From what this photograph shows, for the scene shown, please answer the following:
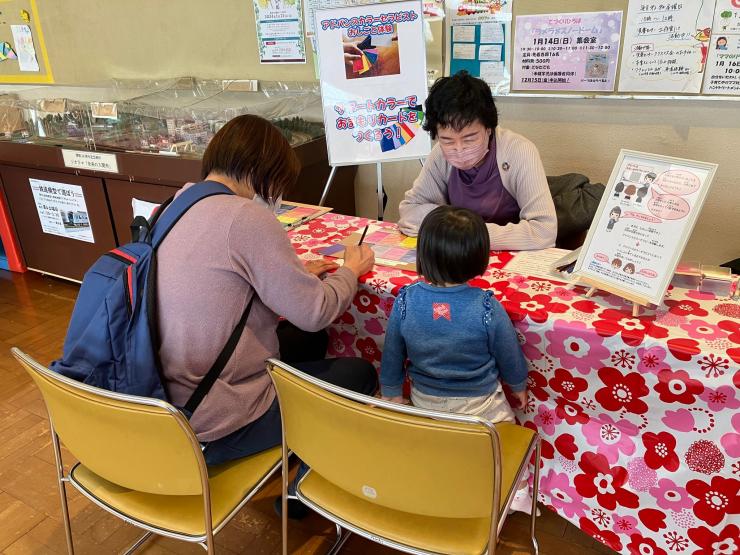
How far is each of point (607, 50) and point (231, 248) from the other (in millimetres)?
1955

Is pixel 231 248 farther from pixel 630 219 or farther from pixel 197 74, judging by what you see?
pixel 197 74

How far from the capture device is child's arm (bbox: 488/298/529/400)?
50.8 inches

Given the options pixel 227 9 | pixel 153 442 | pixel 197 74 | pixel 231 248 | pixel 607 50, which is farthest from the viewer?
pixel 197 74

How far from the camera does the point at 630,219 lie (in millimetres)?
1318

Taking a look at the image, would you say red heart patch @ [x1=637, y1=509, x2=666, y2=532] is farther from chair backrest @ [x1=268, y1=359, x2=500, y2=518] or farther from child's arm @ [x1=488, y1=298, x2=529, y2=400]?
chair backrest @ [x1=268, y1=359, x2=500, y2=518]

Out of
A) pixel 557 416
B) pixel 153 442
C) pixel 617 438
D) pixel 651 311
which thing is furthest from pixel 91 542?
pixel 651 311

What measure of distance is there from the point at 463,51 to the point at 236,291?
1980 millimetres

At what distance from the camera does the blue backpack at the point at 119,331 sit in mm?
1220

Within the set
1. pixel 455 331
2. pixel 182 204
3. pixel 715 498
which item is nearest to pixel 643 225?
pixel 455 331

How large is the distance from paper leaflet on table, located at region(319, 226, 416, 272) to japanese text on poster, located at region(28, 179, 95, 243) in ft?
6.43

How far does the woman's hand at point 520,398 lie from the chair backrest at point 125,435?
29.9 inches

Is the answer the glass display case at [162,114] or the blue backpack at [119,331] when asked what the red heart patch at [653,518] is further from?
the glass display case at [162,114]

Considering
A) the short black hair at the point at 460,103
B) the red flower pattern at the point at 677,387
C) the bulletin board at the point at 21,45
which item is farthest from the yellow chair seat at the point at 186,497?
the bulletin board at the point at 21,45

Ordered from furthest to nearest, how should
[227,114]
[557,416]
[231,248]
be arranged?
1. [227,114]
2. [557,416]
3. [231,248]
